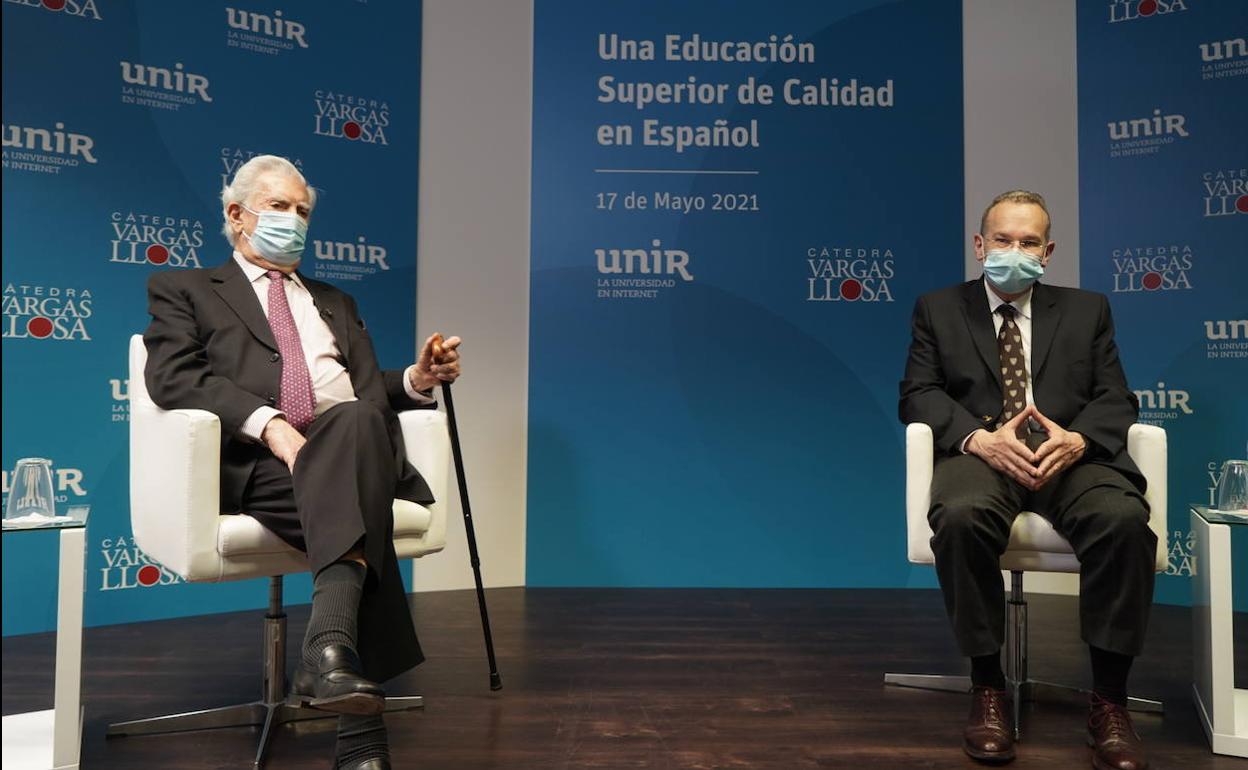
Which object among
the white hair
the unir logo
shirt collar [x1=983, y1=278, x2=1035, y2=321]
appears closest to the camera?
the white hair

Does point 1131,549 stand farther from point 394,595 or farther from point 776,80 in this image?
point 776,80

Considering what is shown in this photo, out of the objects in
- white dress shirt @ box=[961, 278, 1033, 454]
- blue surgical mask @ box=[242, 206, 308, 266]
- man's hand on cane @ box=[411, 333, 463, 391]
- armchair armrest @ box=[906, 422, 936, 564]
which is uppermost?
blue surgical mask @ box=[242, 206, 308, 266]

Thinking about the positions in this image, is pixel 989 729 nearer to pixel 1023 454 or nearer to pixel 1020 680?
pixel 1020 680

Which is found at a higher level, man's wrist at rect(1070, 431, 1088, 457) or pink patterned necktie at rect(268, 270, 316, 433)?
pink patterned necktie at rect(268, 270, 316, 433)

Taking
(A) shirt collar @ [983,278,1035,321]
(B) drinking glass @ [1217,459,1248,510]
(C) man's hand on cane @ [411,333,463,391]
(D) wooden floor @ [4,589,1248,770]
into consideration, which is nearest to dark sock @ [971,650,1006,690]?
(D) wooden floor @ [4,589,1248,770]

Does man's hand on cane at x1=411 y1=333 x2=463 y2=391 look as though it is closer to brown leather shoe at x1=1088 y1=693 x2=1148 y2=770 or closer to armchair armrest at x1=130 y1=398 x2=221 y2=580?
armchair armrest at x1=130 y1=398 x2=221 y2=580

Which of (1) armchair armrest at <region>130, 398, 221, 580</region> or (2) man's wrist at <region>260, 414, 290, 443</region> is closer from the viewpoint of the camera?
(1) armchair armrest at <region>130, 398, 221, 580</region>

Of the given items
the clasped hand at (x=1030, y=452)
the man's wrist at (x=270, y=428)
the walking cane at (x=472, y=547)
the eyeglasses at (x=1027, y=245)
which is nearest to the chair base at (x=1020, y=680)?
the clasped hand at (x=1030, y=452)

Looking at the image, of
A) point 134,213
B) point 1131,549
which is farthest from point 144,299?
point 1131,549

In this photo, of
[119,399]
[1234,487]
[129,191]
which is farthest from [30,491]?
[1234,487]

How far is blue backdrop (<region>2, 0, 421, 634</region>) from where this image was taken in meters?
3.19

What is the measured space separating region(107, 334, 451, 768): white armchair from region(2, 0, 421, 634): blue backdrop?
1263 millimetres

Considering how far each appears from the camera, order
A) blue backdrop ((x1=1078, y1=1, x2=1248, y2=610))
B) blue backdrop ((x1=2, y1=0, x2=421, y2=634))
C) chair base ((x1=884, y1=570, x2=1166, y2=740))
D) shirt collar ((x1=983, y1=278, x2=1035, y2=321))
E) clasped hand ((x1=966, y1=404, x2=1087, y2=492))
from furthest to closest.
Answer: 1. blue backdrop ((x1=1078, y1=1, x2=1248, y2=610))
2. blue backdrop ((x1=2, y1=0, x2=421, y2=634))
3. shirt collar ((x1=983, y1=278, x2=1035, y2=321))
4. chair base ((x1=884, y1=570, x2=1166, y2=740))
5. clasped hand ((x1=966, y1=404, x2=1087, y2=492))

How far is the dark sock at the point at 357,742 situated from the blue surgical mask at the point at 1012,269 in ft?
6.10
